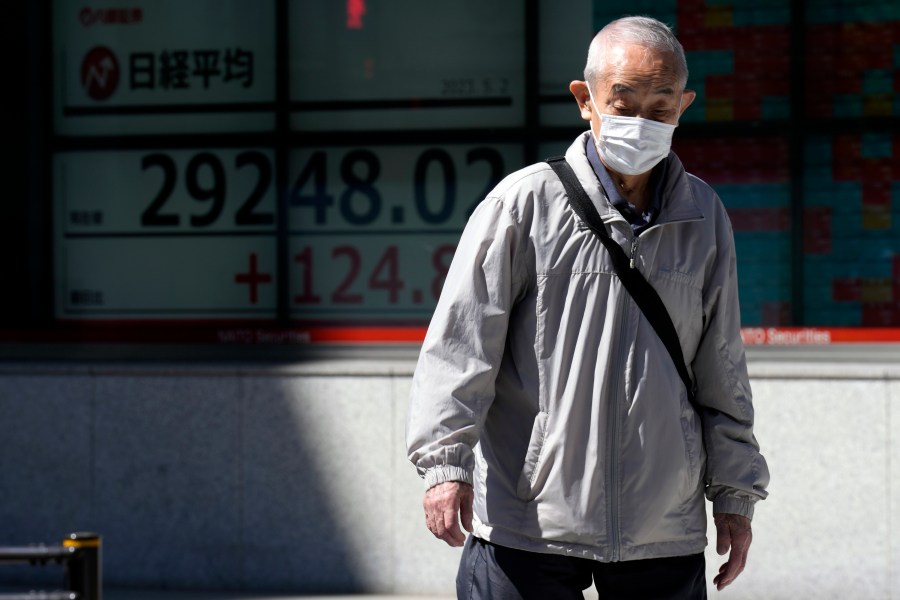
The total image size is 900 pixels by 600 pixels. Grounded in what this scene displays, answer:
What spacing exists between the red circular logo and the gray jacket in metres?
4.18

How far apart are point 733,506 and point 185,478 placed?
12.4ft

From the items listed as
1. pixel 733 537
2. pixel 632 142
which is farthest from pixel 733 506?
pixel 632 142

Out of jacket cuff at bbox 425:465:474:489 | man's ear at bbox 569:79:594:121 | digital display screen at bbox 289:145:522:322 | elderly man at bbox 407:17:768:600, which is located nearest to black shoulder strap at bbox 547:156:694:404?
elderly man at bbox 407:17:768:600

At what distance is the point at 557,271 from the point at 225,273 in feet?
13.0

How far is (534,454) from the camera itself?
96.6 inches

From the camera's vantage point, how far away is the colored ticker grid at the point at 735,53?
5.75m

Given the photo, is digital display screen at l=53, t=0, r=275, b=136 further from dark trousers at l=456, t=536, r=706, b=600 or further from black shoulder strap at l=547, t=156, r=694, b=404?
dark trousers at l=456, t=536, r=706, b=600

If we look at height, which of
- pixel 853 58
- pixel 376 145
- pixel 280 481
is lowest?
pixel 280 481

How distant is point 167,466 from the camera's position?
588 centimetres

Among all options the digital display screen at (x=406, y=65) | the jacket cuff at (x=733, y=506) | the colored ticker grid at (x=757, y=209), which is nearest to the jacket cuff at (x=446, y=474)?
the jacket cuff at (x=733, y=506)

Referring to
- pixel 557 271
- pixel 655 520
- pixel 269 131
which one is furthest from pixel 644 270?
pixel 269 131

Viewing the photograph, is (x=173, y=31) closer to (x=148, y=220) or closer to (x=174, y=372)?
(x=148, y=220)

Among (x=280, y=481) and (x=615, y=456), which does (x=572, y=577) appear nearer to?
(x=615, y=456)

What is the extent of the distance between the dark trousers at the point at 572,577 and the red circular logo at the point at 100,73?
174 inches
